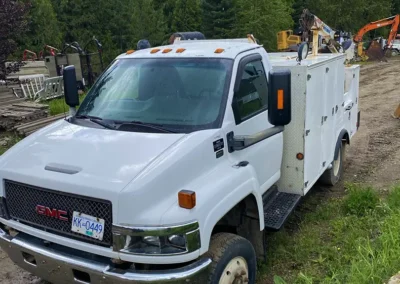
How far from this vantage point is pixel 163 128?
375 centimetres

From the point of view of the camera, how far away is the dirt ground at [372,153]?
4.75m

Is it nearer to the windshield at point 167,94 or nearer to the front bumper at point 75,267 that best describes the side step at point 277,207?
the windshield at point 167,94

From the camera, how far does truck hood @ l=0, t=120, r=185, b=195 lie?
311cm

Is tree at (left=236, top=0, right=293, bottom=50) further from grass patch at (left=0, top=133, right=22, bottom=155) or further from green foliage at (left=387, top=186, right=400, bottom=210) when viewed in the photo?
green foliage at (left=387, top=186, right=400, bottom=210)

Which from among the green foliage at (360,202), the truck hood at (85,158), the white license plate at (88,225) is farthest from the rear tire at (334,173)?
the white license plate at (88,225)

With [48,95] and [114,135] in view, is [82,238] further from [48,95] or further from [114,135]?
[48,95]

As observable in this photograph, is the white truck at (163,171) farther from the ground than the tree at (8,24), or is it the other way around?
the tree at (8,24)

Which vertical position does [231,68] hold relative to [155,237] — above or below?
above

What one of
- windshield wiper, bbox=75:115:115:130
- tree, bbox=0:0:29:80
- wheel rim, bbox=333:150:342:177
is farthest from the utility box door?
tree, bbox=0:0:29:80

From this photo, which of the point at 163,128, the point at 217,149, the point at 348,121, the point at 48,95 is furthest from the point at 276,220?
the point at 48,95

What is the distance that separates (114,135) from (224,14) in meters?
34.1

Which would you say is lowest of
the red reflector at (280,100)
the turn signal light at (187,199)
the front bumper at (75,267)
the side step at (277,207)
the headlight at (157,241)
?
the side step at (277,207)

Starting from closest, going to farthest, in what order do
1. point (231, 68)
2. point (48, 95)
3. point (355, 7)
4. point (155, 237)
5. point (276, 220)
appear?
point (155, 237)
point (231, 68)
point (276, 220)
point (48, 95)
point (355, 7)

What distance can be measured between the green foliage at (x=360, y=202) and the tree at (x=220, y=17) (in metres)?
31.5
